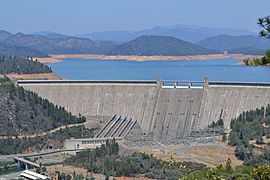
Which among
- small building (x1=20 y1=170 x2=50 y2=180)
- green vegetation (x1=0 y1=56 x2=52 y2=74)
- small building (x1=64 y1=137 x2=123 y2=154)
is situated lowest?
small building (x1=20 y1=170 x2=50 y2=180)

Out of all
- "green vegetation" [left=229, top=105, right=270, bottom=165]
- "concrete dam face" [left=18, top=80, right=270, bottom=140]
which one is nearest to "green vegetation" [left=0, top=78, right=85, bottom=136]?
"concrete dam face" [left=18, top=80, right=270, bottom=140]

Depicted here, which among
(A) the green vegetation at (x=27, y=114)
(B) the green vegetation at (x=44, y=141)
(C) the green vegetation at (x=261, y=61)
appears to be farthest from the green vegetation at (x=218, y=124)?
(C) the green vegetation at (x=261, y=61)

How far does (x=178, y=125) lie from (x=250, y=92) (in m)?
7.17

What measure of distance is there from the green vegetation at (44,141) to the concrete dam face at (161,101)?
14.7 ft

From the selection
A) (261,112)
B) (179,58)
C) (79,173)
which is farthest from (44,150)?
(179,58)

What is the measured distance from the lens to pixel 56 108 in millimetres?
60094

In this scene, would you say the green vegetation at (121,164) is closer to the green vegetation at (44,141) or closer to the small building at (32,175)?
the small building at (32,175)

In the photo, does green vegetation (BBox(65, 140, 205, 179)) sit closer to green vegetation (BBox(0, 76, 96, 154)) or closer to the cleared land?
the cleared land

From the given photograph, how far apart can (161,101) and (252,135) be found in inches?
491

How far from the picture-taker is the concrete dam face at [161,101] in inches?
2188

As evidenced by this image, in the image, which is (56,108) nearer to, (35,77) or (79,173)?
(79,173)

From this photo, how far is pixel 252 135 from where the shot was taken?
159 feet

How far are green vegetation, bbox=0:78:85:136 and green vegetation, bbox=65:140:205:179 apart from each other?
413 inches

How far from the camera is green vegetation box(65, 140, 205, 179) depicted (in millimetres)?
40438
